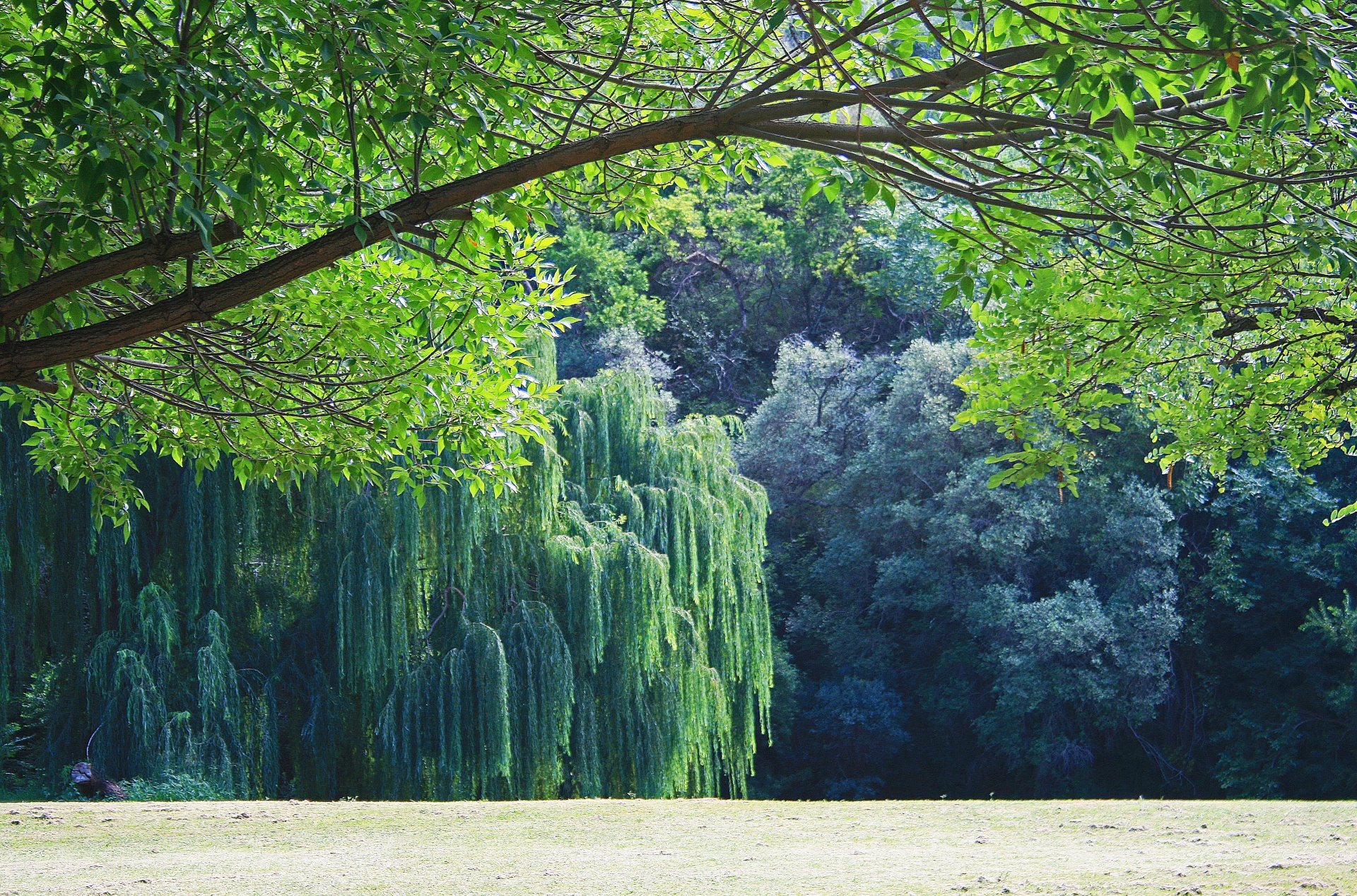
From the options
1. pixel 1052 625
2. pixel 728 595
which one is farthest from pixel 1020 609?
pixel 728 595

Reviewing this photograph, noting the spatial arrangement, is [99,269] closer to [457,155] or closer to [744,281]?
[457,155]

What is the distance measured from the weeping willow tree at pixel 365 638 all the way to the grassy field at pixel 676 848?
1.39m

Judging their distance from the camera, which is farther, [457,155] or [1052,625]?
[1052,625]

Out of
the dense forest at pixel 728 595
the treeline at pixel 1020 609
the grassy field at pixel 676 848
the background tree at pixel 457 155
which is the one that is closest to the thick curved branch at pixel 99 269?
the background tree at pixel 457 155

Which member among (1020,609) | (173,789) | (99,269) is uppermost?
(99,269)

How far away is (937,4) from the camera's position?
3039 mm

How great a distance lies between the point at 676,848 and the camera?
712 cm

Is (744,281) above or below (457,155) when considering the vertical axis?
above

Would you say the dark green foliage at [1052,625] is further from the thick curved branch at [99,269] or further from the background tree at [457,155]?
the thick curved branch at [99,269]

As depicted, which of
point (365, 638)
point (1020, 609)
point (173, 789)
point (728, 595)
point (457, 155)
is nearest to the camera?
point (457, 155)

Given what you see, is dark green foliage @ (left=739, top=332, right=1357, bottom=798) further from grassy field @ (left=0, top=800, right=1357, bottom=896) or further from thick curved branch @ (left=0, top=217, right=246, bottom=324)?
thick curved branch @ (left=0, top=217, right=246, bottom=324)

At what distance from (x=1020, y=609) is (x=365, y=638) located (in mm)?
9686

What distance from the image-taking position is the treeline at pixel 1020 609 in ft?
55.0

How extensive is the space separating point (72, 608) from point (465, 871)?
559 centimetres
